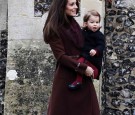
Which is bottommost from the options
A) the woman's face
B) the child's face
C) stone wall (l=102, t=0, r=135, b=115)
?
stone wall (l=102, t=0, r=135, b=115)

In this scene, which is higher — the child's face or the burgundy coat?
the child's face

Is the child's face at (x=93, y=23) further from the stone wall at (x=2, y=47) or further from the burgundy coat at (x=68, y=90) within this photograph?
the stone wall at (x=2, y=47)

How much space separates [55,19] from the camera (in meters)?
4.29

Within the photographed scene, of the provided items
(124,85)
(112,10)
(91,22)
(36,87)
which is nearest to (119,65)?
(124,85)

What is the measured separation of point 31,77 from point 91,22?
212 centimetres

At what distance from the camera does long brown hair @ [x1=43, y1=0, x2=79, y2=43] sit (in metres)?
4.26

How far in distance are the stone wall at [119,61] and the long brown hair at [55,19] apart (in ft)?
9.87

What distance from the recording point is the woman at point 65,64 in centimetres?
426

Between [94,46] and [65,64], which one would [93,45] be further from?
[65,64]

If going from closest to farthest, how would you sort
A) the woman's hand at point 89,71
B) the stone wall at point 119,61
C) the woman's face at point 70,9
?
1. the woman's hand at point 89,71
2. the woman's face at point 70,9
3. the stone wall at point 119,61

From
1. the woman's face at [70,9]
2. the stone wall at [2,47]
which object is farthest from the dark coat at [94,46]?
the stone wall at [2,47]

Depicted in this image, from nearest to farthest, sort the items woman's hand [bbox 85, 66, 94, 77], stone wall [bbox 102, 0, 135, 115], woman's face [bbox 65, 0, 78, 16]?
woman's hand [bbox 85, 66, 94, 77], woman's face [bbox 65, 0, 78, 16], stone wall [bbox 102, 0, 135, 115]

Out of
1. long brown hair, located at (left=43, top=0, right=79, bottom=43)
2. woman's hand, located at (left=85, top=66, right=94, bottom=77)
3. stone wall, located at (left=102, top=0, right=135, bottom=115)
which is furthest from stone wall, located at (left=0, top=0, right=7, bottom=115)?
woman's hand, located at (left=85, top=66, right=94, bottom=77)

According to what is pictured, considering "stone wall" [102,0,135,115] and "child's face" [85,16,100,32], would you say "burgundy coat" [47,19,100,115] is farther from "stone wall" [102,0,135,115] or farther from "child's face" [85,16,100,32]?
"stone wall" [102,0,135,115]
